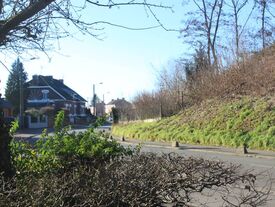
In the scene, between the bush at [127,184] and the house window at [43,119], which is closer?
the bush at [127,184]

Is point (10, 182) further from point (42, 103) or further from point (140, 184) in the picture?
point (42, 103)

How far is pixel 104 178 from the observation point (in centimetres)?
460

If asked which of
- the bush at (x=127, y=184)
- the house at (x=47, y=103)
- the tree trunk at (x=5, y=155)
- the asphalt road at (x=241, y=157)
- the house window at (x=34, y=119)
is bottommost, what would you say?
the asphalt road at (x=241, y=157)

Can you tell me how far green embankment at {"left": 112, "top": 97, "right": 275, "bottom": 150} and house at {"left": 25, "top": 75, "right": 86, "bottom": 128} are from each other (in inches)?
1612

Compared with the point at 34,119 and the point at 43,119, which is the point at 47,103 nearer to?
the point at 43,119

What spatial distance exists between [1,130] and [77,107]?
96622 mm

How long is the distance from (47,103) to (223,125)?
62.3 m

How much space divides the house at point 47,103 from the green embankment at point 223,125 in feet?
134

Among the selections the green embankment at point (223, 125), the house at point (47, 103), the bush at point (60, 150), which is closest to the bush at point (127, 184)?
the bush at point (60, 150)

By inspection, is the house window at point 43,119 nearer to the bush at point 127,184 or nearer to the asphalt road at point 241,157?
the asphalt road at point 241,157

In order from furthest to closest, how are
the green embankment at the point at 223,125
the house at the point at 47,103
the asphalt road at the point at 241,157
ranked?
1. the house at the point at 47,103
2. the green embankment at the point at 223,125
3. the asphalt road at the point at 241,157

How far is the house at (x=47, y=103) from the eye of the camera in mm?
78688

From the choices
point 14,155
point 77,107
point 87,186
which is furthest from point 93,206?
point 77,107

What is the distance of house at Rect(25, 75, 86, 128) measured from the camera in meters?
78.7
